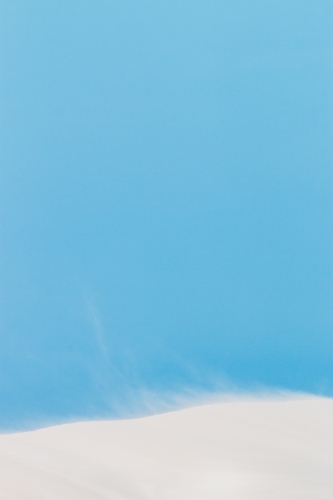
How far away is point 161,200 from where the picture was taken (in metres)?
1.61

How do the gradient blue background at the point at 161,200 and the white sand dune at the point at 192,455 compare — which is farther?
the gradient blue background at the point at 161,200

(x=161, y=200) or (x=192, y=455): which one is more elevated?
(x=161, y=200)

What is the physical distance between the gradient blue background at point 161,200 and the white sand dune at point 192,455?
0.24 feet

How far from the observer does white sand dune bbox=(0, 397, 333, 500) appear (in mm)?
1466

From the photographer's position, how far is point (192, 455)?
153cm

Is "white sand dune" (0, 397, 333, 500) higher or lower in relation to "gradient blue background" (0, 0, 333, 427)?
lower

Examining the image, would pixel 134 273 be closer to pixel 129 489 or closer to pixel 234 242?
pixel 234 242

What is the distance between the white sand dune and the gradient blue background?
7cm

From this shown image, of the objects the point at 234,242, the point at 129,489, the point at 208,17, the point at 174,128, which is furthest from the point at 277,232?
the point at 129,489

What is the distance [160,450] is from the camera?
1537mm

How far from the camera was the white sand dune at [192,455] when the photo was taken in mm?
1466

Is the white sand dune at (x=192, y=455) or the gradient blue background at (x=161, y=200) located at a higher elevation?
the gradient blue background at (x=161, y=200)

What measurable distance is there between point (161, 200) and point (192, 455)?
801 mm

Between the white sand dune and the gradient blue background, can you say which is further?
the gradient blue background
